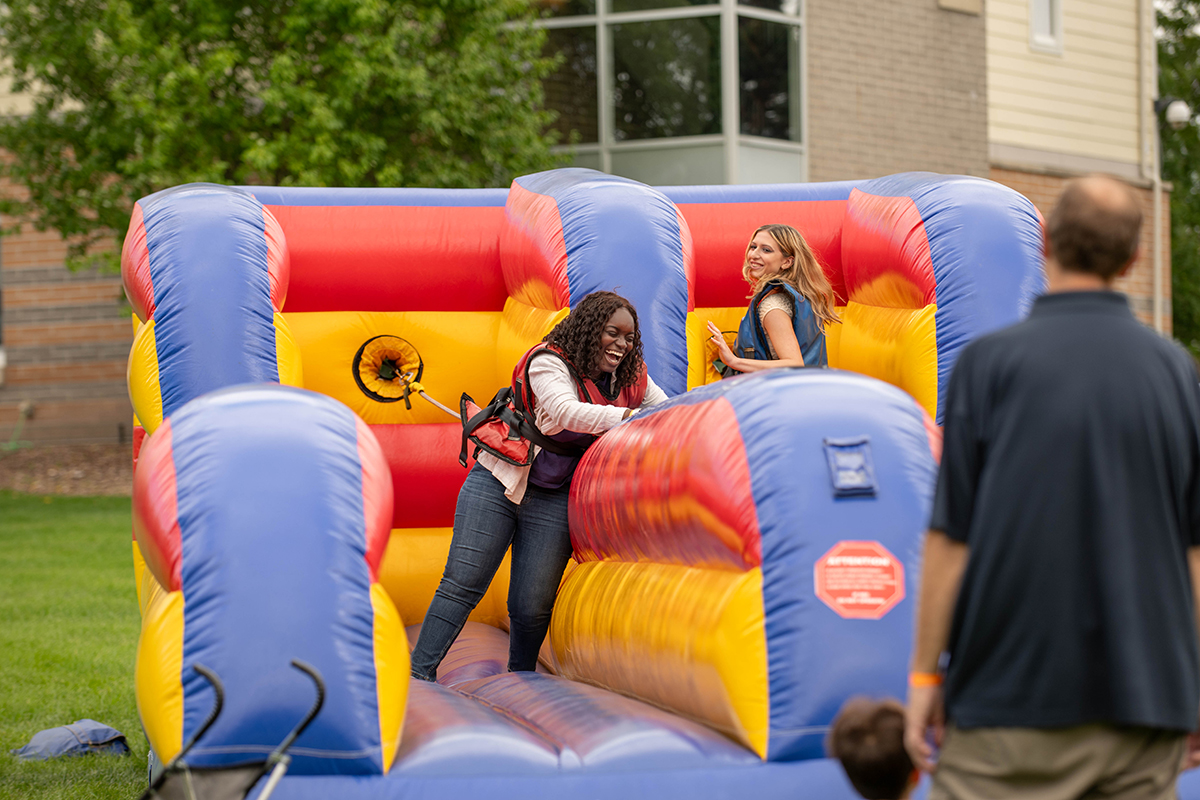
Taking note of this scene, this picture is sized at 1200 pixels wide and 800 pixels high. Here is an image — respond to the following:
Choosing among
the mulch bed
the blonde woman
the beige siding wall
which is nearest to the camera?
the blonde woman

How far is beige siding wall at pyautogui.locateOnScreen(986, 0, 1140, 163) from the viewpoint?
14.8 metres

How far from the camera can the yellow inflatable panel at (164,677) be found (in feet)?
8.91

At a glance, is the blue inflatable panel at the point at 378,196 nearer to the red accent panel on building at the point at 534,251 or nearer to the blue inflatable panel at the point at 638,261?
the red accent panel on building at the point at 534,251

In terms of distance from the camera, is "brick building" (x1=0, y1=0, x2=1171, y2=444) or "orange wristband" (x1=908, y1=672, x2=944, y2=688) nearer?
"orange wristband" (x1=908, y1=672, x2=944, y2=688)

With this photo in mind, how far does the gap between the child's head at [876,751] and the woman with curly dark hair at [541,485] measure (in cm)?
163

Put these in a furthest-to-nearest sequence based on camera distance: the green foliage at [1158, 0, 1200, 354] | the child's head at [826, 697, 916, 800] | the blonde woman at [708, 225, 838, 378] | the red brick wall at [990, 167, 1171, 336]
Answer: the green foliage at [1158, 0, 1200, 354]
the red brick wall at [990, 167, 1171, 336]
the blonde woman at [708, 225, 838, 378]
the child's head at [826, 697, 916, 800]

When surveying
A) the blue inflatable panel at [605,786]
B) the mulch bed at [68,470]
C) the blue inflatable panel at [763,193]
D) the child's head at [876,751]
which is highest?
the blue inflatable panel at [763,193]

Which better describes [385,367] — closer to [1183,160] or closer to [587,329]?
[587,329]

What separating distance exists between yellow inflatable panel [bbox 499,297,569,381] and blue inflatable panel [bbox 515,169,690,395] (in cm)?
20

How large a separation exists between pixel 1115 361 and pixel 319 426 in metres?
1.80

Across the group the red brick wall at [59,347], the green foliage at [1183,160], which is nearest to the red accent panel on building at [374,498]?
the red brick wall at [59,347]

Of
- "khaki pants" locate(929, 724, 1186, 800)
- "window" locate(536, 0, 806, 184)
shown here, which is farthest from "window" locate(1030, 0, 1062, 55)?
"khaki pants" locate(929, 724, 1186, 800)

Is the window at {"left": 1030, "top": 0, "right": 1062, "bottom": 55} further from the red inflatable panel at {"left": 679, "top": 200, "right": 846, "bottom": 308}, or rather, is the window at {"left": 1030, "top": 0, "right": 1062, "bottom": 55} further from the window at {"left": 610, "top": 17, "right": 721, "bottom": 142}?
the red inflatable panel at {"left": 679, "top": 200, "right": 846, "bottom": 308}

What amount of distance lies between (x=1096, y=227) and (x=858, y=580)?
3.61 feet
